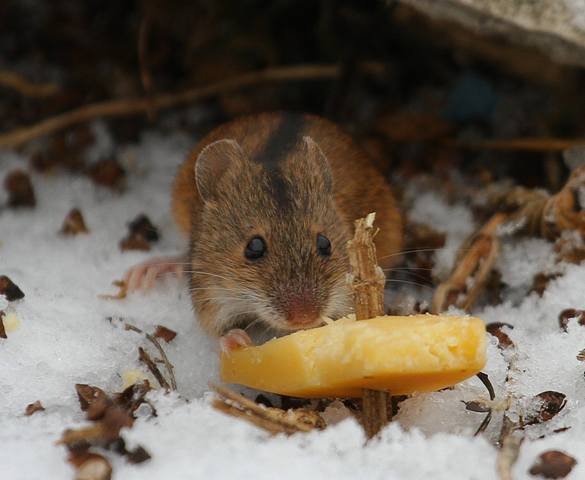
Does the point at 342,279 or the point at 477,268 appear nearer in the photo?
the point at 342,279

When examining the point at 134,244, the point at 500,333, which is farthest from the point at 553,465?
the point at 134,244

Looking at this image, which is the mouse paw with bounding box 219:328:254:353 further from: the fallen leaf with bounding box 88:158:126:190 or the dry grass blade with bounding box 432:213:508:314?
the fallen leaf with bounding box 88:158:126:190

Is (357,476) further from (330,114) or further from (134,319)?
(330,114)

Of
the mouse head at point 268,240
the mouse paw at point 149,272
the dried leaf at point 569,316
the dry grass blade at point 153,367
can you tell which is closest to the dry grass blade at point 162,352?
the dry grass blade at point 153,367

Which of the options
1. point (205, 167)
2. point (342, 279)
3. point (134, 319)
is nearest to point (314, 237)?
point (342, 279)

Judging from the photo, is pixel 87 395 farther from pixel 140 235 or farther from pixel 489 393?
pixel 140 235
